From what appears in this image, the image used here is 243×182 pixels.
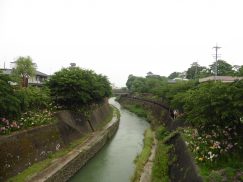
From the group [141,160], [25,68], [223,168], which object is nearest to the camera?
[223,168]

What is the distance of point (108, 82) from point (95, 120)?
13.0 meters

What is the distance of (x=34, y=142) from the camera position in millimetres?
13031

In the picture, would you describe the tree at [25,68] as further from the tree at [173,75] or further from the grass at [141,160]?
the tree at [173,75]

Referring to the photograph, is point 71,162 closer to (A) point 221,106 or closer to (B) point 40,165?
(B) point 40,165

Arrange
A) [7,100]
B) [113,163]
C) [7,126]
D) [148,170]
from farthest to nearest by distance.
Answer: [113,163] → [148,170] → [7,126] → [7,100]

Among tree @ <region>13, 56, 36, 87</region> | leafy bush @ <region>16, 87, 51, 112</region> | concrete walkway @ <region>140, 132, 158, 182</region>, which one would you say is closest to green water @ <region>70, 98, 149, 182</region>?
concrete walkway @ <region>140, 132, 158, 182</region>

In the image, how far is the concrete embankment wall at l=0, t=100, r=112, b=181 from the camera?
35.1ft

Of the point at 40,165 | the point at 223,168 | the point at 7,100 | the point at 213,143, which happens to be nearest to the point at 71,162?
the point at 40,165

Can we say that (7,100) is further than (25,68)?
No

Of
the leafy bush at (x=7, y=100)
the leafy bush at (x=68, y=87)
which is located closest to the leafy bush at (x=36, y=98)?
the leafy bush at (x=68, y=87)

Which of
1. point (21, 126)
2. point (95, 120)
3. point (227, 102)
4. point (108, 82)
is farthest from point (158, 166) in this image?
point (108, 82)

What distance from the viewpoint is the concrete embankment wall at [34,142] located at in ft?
35.1

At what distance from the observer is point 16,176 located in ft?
35.3

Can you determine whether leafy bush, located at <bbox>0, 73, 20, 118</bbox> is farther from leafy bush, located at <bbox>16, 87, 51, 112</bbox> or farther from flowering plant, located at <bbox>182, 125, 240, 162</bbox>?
flowering plant, located at <bbox>182, 125, 240, 162</bbox>
